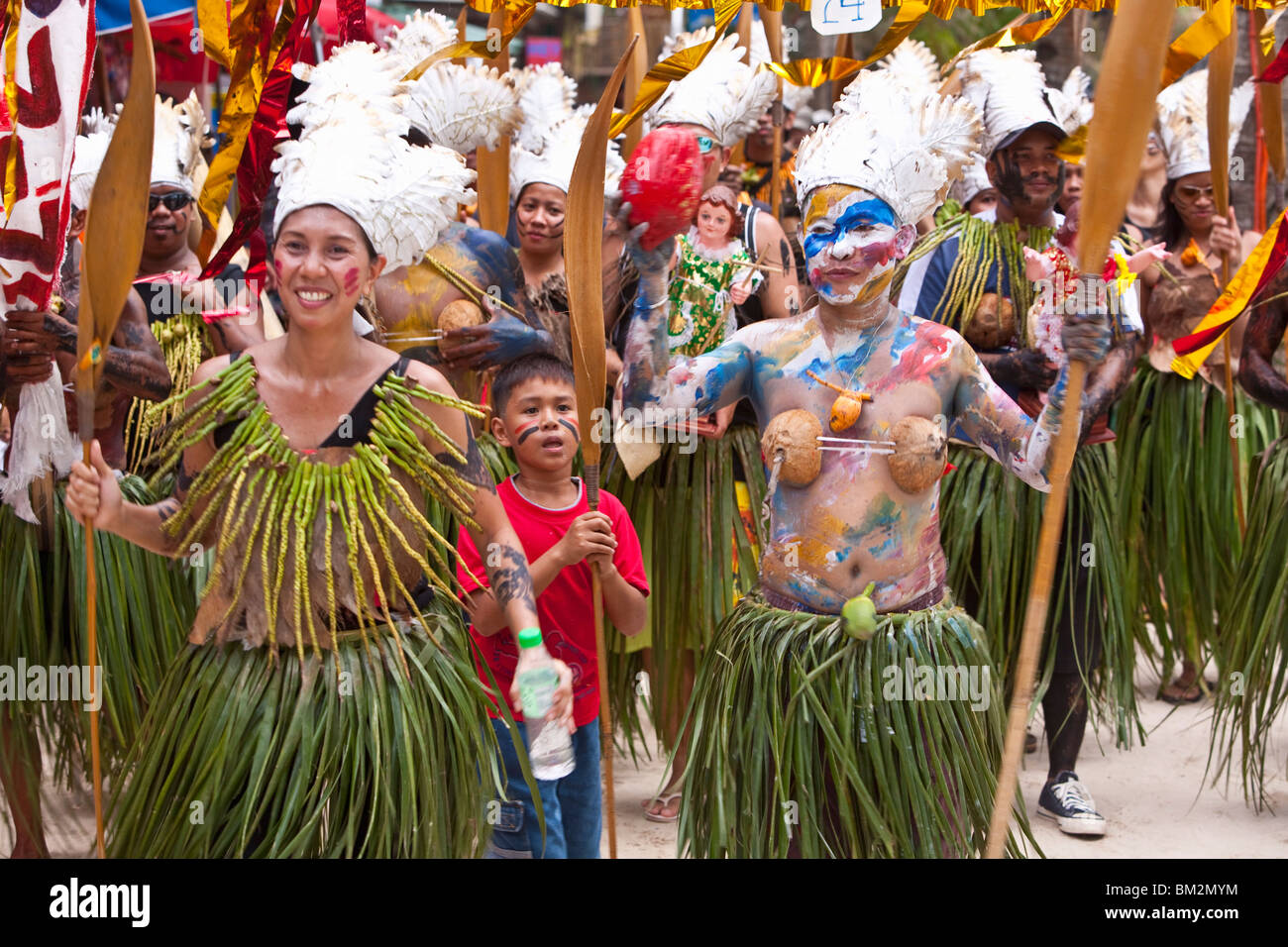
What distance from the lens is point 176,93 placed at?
7.35 meters

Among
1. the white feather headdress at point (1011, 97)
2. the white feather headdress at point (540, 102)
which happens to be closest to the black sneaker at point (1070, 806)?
the white feather headdress at point (1011, 97)

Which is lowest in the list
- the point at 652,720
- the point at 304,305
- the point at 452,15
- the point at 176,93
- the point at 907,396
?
the point at 652,720

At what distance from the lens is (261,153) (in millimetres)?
3213

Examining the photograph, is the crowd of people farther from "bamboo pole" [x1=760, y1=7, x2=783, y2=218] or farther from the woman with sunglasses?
"bamboo pole" [x1=760, y1=7, x2=783, y2=218]

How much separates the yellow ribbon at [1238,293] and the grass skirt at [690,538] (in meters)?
1.21

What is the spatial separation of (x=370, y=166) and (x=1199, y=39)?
2.07m

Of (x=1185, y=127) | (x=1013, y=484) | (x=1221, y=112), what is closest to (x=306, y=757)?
(x=1013, y=484)

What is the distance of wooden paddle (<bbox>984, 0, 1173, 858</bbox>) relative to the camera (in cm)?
240

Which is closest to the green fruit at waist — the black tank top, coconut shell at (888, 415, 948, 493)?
coconut shell at (888, 415, 948, 493)

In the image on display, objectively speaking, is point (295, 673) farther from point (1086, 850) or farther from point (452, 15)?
point (452, 15)

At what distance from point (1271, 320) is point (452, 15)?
706 centimetres

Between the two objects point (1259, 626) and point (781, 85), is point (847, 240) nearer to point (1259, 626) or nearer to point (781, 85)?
point (1259, 626)

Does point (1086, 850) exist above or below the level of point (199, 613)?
below
